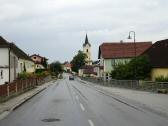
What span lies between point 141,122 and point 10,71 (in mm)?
46937

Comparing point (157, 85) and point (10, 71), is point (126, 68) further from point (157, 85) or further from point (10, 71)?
point (157, 85)

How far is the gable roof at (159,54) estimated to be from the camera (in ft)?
192

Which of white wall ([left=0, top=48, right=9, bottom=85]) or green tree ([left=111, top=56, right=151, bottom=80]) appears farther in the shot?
green tree ([left=111, top=56, right=151, bottom=80])

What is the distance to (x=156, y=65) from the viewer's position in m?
60.0

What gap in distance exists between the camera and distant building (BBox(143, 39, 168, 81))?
5746 centimetres

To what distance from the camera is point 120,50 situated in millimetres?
105188

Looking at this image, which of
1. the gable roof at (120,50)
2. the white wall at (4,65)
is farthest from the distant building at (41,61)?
the white wall at (4,65)

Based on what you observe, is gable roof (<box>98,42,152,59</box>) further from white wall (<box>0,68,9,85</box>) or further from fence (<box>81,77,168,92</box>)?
white wall (<box>0,68,9,85</box>)

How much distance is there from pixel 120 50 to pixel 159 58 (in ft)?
146

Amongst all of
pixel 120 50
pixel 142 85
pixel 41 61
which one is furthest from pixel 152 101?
pixel 41 61

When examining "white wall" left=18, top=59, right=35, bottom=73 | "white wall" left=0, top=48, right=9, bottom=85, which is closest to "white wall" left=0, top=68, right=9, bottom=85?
"white wall" left=0, top=48, right=9, bottom=85

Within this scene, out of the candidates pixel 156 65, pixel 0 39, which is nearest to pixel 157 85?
pixel 156 65

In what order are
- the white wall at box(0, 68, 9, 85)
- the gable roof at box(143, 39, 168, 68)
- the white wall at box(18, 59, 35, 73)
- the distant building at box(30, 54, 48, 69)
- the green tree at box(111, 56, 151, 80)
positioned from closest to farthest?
the gable roof at box(143, 39, 168, 68) < the white wall at box(0, 68, 9, 85) < the green tree at box(111, 56, 151, 80) < the white wall at box(18, 59, 35, 73) < the distant building at box(30, 54, 48, 69)

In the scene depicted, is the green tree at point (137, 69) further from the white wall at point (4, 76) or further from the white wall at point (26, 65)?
the white wall at point (26, 65)
